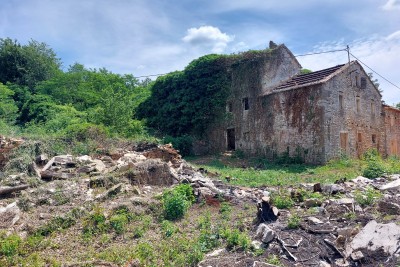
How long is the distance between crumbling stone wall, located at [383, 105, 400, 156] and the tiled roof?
6.02m

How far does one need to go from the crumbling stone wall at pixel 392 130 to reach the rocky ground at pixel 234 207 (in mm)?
12652

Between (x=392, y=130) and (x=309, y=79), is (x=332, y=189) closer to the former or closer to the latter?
(x=309, y=79)

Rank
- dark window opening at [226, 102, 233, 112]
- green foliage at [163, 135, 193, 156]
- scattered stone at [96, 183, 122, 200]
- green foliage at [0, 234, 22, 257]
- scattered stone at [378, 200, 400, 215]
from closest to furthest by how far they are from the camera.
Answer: green foliage at [0, 234, 22, 257] → scattered stone at [378, 200, 400, 215] → scattered stone at [96, 183, 122, 200] → green foliage at [163, 135, 193, 156] → dark window opening at [226, 102, 233, 112]

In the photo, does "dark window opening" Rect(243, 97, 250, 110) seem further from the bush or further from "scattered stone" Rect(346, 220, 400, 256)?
"scattered stone" Rect(346, 220, 400, 256)

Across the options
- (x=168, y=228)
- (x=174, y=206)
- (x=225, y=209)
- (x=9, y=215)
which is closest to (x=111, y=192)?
(x=174, y=206)

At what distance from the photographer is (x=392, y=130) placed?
23.9 m

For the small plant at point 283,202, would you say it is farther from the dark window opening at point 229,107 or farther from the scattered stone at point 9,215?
the dark window opening at point 229,107

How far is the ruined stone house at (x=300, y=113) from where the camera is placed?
1822 cm

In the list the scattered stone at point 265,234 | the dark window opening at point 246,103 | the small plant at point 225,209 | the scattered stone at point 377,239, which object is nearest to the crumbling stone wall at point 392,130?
the dark window opening at point 246,103

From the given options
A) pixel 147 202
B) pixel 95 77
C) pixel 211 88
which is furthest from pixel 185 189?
pixel 95 77

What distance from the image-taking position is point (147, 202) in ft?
26.6

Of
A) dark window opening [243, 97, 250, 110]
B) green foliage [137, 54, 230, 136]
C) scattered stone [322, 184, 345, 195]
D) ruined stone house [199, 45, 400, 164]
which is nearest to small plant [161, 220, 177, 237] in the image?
scattered stone [322, 184, 345, 195]

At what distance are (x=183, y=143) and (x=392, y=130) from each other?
1397cm

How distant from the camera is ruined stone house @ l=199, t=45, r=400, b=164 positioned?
18219mm
